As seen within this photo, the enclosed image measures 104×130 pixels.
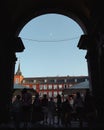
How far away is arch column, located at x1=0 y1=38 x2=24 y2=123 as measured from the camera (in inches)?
600

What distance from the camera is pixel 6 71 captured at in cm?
1627

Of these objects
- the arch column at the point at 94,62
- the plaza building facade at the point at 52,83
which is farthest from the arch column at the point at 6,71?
the plaza building facade at the point at 52,83

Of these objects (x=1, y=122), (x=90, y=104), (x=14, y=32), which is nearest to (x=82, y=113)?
(x=90, y=104)

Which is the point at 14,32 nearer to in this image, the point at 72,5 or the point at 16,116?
the point at 72,5

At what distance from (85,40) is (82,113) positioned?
755 centimetres

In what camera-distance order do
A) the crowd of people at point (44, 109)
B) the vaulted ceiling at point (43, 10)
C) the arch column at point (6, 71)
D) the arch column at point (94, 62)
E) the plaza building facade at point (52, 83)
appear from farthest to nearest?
the plaza building facade at point (52, 83) → the vaulted ceiling at point (43, 10) → the arch column at point (94, 62) → the arch column at point (6, 71) → the crowd of people at point (44, 109)

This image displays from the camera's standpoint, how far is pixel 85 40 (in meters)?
17.5

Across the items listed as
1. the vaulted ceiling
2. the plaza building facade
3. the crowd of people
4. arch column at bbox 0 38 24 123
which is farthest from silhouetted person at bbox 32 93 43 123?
the plaza building facade

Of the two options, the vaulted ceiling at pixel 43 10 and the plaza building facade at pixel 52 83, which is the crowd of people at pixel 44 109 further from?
the plaza building facade at pixel 52 83

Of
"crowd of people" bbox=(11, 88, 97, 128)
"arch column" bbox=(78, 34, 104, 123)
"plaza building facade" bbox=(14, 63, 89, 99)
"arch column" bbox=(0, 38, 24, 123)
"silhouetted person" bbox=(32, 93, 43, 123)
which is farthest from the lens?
"plaza building facade" bbox=(14, 63, 89, 99)

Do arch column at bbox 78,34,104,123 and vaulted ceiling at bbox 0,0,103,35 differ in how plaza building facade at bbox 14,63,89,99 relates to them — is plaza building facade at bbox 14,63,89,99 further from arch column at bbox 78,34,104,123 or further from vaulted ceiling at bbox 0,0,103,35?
arch column at bbox 78,34,104,123

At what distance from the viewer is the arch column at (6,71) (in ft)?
50.0

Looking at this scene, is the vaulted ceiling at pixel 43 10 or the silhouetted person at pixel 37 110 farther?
the vaulted ceiling at pixel 43 10

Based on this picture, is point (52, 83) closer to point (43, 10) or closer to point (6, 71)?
point (43, 10)
